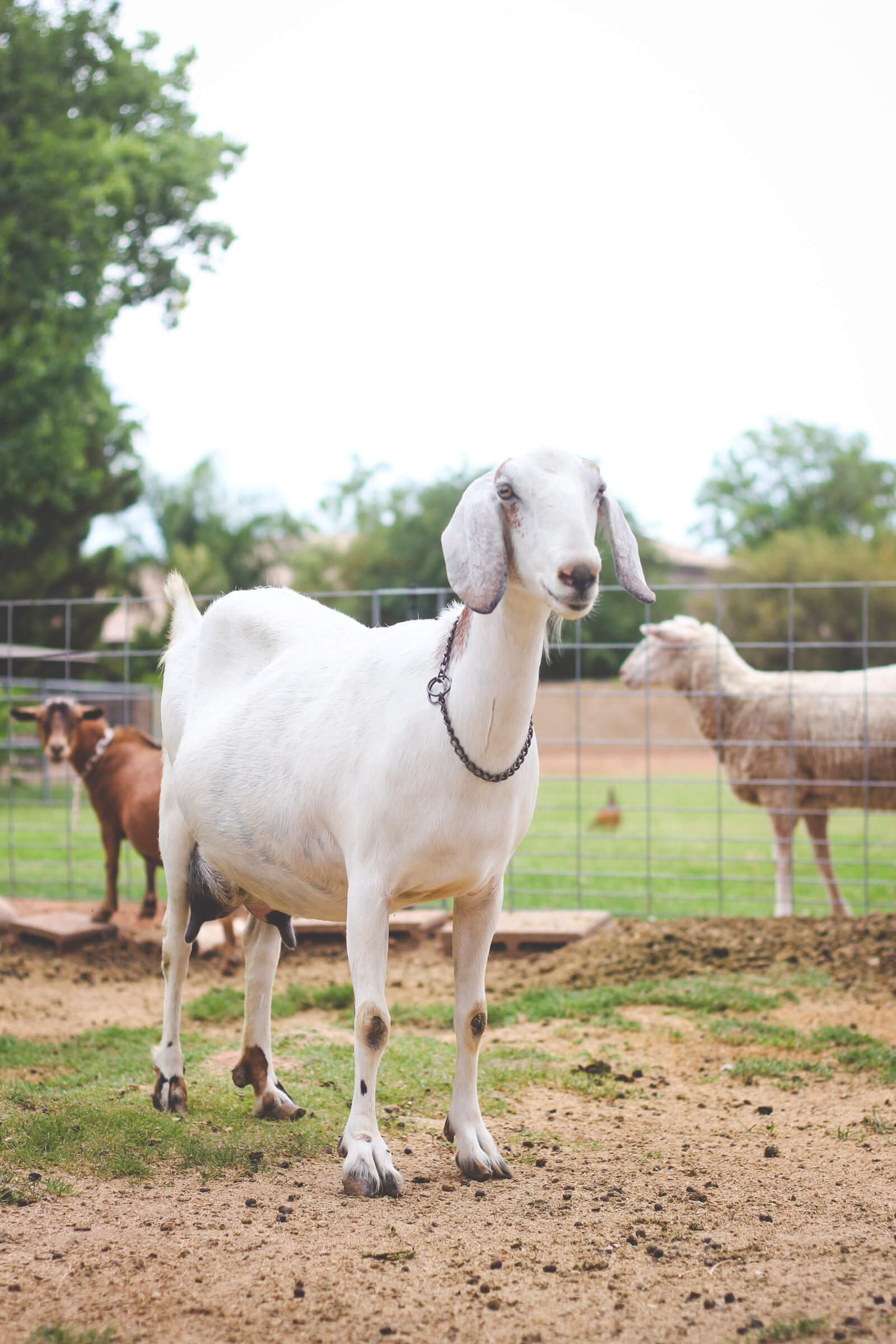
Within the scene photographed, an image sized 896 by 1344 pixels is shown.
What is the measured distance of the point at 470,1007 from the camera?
12.5 ft

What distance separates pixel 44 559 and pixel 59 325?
8.87m

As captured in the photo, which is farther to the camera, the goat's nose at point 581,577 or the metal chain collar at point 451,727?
the metal chain collar at point 451,727

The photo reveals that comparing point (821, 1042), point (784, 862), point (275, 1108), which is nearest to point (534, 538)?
point (275, 1108)

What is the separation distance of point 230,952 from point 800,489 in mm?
51765

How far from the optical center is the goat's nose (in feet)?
10.0

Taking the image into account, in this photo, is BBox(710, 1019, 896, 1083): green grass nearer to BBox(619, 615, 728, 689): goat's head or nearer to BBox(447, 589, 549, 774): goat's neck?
BBox(447, 589, 549, 774): goat's neck

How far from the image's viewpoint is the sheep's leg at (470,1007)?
377 centimetres

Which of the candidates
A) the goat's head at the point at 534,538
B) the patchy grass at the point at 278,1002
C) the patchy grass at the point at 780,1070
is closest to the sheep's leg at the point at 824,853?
the patchy grass at the point at 780,1070

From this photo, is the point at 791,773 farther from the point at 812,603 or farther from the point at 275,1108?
the point at 812,603

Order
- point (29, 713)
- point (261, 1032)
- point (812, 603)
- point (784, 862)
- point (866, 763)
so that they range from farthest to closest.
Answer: point (812, 603), point (29, 713), point (784, 862), point (866, 763), point (261, 1032)

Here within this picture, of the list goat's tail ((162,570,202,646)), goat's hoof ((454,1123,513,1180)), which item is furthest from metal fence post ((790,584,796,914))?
goat's hoof ((454,1123,513,1180))

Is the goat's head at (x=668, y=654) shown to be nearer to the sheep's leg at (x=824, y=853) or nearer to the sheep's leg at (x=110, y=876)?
the sheep's leg at (x=824, y=853)

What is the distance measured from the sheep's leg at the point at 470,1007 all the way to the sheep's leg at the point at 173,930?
1.24 m

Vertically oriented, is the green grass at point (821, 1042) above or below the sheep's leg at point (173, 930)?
below
